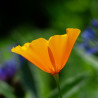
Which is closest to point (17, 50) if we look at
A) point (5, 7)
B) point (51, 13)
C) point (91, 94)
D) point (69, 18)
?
point (91, 94)

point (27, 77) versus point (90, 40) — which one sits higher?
point (90, 40)

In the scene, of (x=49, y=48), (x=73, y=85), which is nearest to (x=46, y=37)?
(x=73, y=85)

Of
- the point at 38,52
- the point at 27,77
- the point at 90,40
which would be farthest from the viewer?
the point at 90,40

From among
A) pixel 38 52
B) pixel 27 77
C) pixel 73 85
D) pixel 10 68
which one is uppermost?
pixel 10 68

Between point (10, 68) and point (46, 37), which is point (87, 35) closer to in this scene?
point (10, 68)

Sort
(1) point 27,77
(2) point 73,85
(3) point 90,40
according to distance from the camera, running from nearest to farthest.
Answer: (2) point 73,85 < (1) point 27,77 < (3) point 90,40

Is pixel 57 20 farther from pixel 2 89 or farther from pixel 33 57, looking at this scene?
pixel 33 57

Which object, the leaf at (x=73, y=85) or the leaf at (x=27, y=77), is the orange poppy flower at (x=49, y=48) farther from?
the leaf at (x=27, y=77)

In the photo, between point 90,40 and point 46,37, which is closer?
point 90,40
